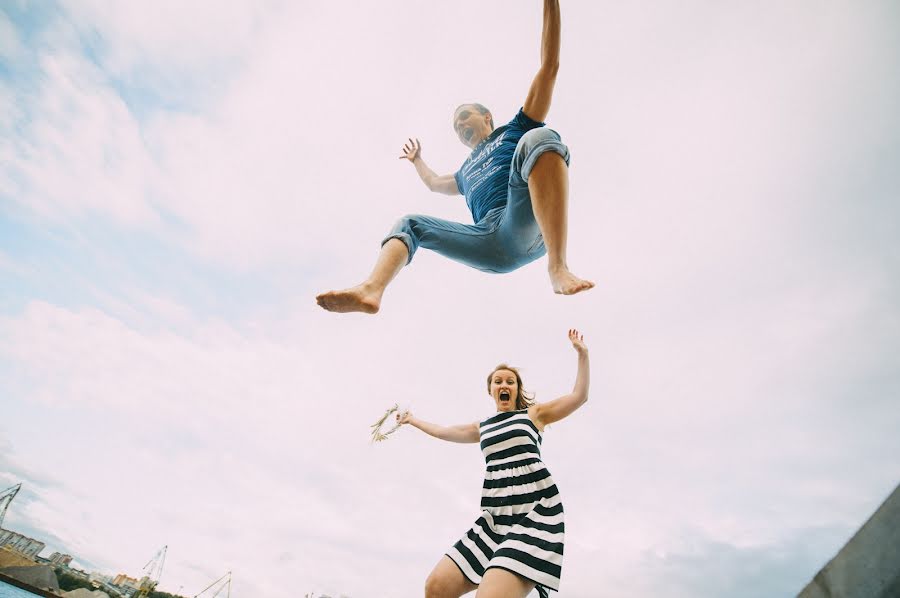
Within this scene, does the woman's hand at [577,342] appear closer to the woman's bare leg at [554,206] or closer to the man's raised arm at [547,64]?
the woman's bare leg at [554,206]

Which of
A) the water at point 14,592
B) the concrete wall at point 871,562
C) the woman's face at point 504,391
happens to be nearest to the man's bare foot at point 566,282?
the woman's face at point 504,391

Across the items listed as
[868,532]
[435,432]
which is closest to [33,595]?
[435,432]

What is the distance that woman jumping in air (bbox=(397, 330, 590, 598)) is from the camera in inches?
96.3

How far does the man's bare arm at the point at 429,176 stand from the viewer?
4793mm

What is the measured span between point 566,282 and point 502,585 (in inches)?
75.1

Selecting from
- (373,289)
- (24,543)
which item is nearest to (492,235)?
(373,289)

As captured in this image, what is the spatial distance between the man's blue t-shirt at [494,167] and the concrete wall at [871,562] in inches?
113

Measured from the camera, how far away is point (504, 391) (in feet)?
12.3

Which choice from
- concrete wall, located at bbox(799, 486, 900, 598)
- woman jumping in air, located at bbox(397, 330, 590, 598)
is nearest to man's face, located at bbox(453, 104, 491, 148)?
woman jumping in air, located at bbox(397, 330, 590, 598)

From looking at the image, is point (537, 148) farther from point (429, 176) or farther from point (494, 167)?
point (429, 176)

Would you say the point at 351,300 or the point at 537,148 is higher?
the point at 537,148

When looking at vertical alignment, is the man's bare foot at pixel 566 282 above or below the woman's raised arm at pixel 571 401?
above

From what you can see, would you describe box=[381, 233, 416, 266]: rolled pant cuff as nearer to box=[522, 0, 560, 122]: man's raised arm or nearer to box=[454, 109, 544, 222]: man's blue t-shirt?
box=[454, 109, 544, 222]: man's blue t-shirt

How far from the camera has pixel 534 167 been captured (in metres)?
2.72
